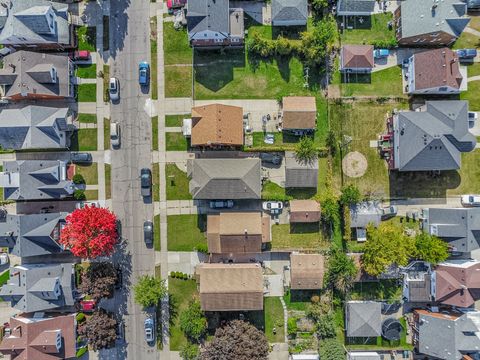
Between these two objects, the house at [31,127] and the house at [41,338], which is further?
the house at [31,127]

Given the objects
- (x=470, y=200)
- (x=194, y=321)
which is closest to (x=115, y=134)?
(x=194, y=321)

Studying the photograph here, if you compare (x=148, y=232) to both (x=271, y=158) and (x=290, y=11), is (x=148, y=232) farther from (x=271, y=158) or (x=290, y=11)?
(x=290, y=11)

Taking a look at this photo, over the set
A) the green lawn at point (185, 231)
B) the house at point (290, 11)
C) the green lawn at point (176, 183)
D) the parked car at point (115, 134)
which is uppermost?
the house at point (290, 11)

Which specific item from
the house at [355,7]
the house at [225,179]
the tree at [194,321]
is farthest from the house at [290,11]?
the tree at [194,321]

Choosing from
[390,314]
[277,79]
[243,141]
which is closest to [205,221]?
[243,141]

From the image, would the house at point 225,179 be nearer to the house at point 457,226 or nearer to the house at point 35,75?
the house at point 35,75

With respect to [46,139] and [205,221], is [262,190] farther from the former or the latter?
[46,139]

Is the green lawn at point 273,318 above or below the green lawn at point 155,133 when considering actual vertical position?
below

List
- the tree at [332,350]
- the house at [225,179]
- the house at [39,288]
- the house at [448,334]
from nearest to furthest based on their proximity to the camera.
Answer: the house at [448,334], the house at [225,179], the house at [39,288], the tree at [332,350]
